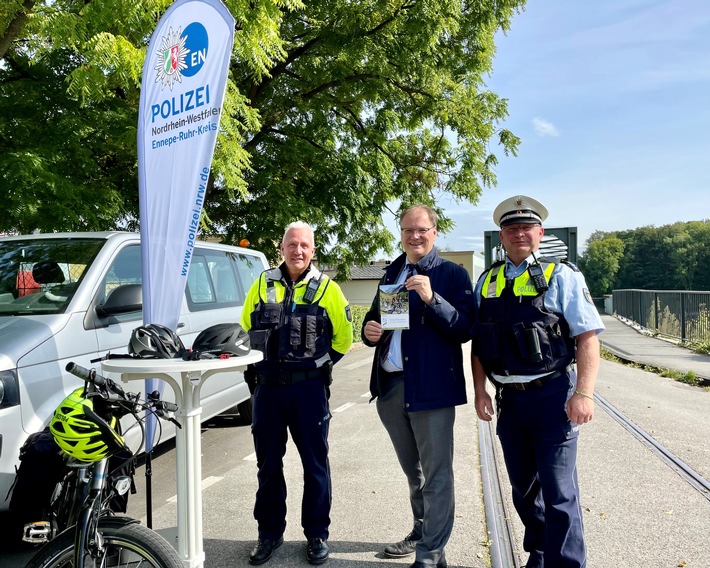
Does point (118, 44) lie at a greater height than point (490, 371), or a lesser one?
greater

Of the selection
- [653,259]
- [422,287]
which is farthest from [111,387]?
[653,259]

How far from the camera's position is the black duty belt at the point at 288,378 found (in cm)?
325

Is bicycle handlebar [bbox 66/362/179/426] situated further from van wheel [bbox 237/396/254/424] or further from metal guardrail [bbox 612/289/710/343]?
metal guardrail [bbox 612/289/710/343]

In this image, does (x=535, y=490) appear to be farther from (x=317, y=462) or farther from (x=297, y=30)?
(x=297, y=30)

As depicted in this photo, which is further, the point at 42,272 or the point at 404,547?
the point at 42,272

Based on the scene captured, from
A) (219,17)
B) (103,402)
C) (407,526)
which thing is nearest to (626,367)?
(407,526)

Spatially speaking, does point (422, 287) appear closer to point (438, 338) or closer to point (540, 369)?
point (438, 338)

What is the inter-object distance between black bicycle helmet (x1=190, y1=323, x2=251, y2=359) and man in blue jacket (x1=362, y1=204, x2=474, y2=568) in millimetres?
839

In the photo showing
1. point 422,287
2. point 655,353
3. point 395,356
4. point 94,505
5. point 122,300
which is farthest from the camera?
point 655,353

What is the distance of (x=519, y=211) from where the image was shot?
292 cm

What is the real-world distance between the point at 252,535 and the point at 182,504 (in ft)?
4.47

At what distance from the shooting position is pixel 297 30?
12.2 meters

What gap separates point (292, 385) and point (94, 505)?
1366 millimetres

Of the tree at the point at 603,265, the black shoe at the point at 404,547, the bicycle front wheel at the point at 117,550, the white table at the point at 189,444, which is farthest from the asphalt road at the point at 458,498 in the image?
the tree at the point at 603,265
